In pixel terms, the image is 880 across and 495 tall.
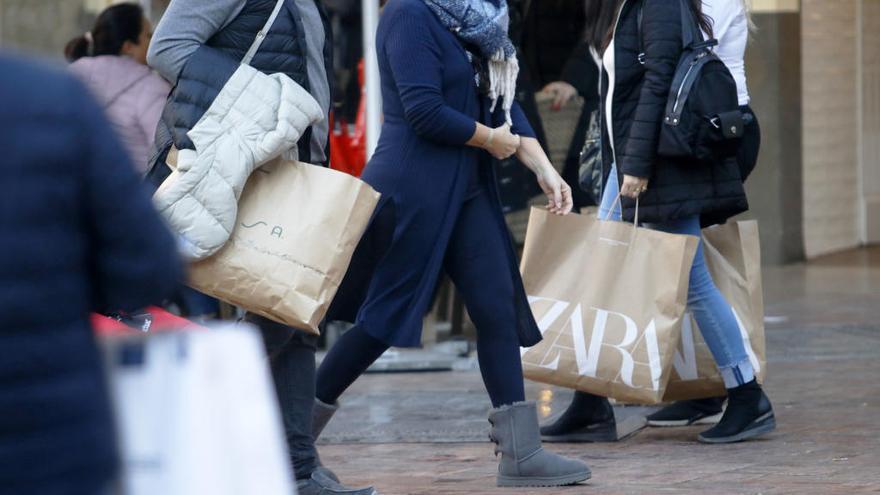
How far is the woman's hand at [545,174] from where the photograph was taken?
Answer: 4.89 meters

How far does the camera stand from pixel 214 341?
222cm

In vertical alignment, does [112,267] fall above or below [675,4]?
above

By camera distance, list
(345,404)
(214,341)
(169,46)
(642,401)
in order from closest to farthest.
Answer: (214,341)
(169,46)
(642,401)
(345,404)

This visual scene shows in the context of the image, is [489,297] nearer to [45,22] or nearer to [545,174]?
[545,174]

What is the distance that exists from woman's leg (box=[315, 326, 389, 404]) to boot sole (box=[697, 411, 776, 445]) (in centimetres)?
137

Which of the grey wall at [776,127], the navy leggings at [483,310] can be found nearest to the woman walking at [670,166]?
the navy leggings at [483,310]

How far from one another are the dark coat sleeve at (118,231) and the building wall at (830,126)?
965 cm

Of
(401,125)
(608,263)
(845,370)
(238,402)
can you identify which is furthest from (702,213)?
(238,402)

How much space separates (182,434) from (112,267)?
25 centimetres

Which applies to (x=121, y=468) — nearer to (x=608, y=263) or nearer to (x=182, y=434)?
(x=182, y=434)

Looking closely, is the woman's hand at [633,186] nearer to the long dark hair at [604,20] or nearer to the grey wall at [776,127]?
the long dark hair at [604,20]

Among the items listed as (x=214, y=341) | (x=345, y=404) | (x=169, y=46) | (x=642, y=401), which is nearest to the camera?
(x=214, y=341)

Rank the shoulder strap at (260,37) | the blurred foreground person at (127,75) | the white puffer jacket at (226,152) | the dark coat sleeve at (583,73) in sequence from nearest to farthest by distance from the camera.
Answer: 1. the white puffer jacket at (226,152)
2. the shoulder strap at (260,37)
3. the blurred foreground person at (127,75)
4. the dark coat sleeve at (583,73)

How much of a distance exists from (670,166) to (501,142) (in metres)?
→ 0.90
